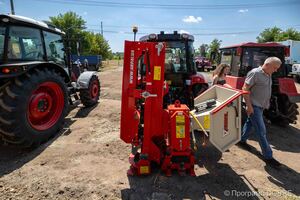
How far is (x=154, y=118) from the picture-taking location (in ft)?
10.9

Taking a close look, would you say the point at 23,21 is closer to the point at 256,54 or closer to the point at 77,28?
the point at 256,54

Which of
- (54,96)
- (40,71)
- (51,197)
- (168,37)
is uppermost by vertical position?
(168,37)

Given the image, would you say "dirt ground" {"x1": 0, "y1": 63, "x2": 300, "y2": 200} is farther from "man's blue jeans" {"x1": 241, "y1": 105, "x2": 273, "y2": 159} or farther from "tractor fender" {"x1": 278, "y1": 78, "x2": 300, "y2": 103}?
"tractor fender" {"x1": 278, "y1": 78, "x2": 300, "y2": 103}

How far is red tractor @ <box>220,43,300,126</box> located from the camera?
5.88 metres

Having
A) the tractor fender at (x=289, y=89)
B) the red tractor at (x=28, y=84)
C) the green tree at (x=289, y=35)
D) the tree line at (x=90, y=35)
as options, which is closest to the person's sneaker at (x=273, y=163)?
the tractor fender at (x=289, y=89)

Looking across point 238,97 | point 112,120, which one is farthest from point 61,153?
point 238,97

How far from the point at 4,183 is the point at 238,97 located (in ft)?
11.0

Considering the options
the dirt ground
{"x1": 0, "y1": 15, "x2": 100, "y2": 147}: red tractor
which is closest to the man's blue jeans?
the dirt ground

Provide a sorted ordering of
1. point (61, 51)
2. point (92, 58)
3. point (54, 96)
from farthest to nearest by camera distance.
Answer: point (92, 58) < point (61, 51) < point (54, 96)

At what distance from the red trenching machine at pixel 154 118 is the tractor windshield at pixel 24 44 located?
231 centimetres

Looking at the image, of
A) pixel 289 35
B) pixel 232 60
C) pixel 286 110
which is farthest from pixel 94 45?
pixel 286 110

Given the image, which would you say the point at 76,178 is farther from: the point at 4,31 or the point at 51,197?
the point at 4,31

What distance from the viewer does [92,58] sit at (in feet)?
88.1

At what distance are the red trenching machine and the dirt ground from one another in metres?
0.24
